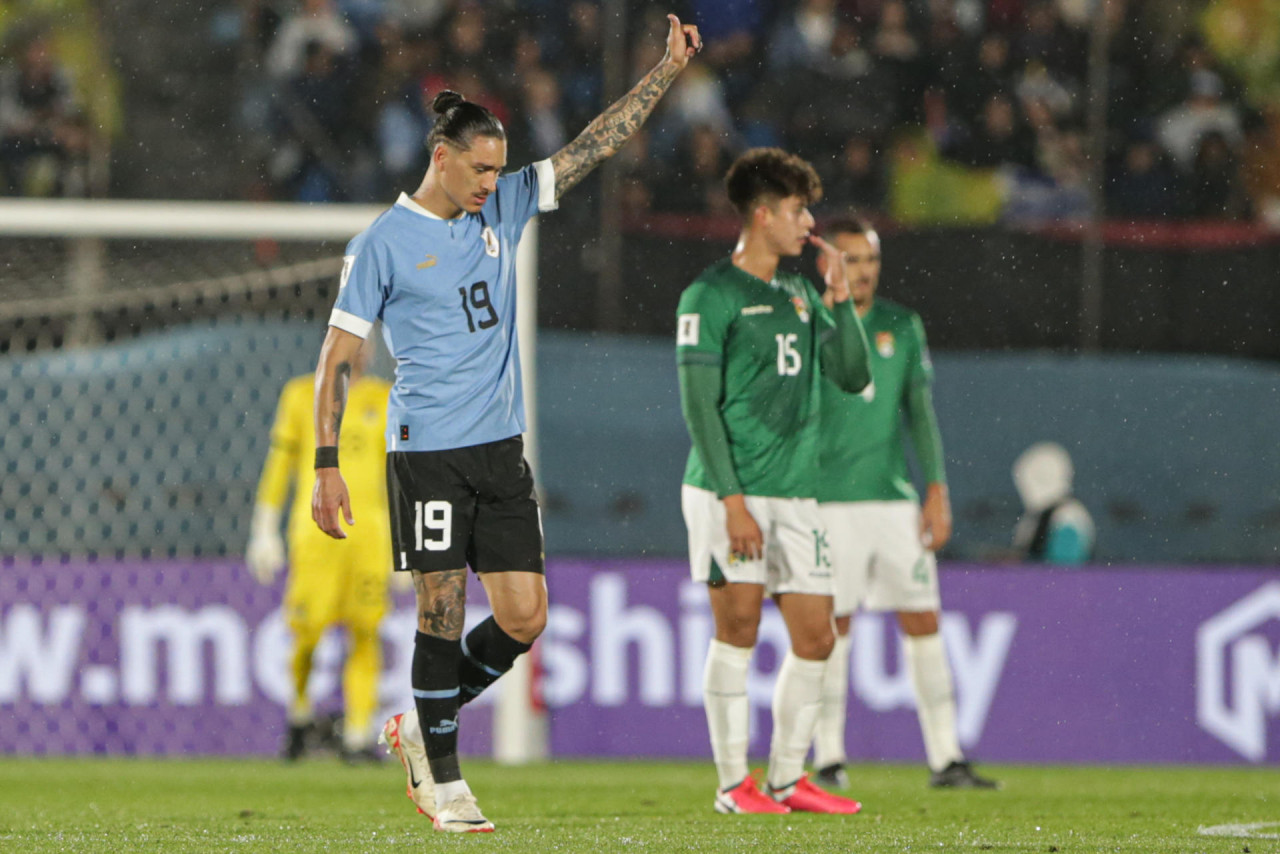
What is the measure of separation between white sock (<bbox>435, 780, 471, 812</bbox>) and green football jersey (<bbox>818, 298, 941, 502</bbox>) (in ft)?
7.82

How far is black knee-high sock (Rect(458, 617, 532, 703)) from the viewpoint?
4.91 m

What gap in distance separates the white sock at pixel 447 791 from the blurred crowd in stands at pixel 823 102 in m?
6.08

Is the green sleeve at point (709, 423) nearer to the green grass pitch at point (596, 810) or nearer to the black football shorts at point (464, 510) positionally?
the black football shorts at point (464, 510)

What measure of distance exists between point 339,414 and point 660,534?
4915mm

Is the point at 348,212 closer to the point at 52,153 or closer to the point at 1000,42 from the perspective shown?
the point at 52,153

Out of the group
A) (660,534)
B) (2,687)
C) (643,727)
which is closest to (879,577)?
(643,727)

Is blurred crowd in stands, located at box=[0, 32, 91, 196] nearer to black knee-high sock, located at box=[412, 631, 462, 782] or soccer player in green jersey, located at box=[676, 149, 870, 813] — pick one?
soccer player in green jersey, located at box=[676, 149, 870, 813]

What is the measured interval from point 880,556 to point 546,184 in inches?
93.5

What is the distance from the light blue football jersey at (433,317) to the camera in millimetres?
4715

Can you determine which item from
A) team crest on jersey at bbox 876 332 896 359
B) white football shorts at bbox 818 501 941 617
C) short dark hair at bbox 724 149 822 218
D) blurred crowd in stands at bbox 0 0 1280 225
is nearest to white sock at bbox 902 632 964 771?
white football shorts at bbox 818 501 941 617

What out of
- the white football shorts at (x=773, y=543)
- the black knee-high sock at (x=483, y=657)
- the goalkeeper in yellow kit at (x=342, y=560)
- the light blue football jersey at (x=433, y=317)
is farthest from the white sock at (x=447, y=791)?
the goalkeeper in yellow kit at (x=342, y=560)

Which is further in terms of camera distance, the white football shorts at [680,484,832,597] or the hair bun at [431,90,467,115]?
the white football shorts at [680,484,832,597]

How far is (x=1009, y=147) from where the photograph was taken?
36.1ft

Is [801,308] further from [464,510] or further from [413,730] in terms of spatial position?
[413,730]
